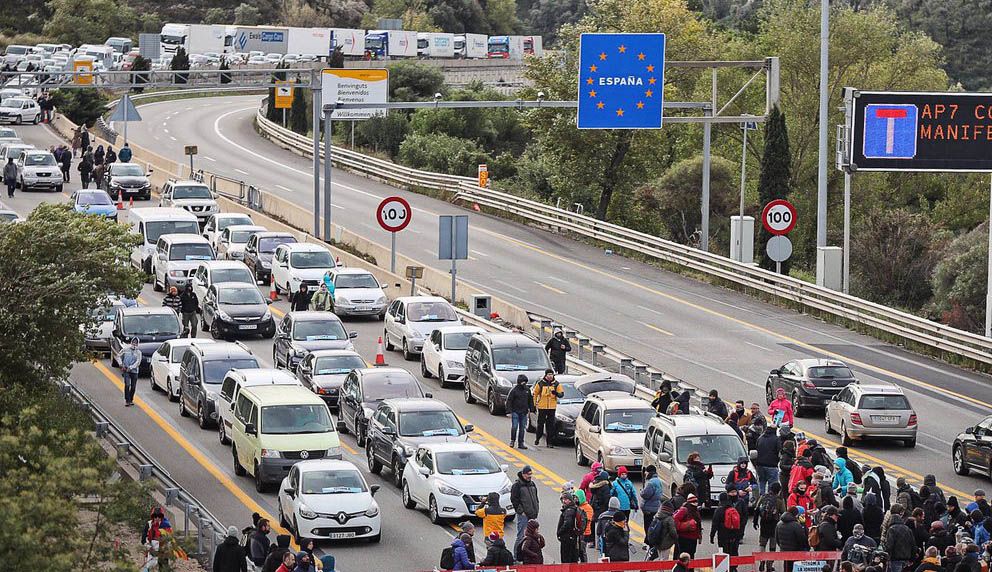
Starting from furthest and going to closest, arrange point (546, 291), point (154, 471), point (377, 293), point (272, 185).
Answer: point (272, 185), point (546, 291), point (377, 293), point (154, 471)

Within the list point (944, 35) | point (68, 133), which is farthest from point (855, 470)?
point (944, 35)

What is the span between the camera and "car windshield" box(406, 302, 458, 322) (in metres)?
35.4

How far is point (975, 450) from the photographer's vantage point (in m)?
26.2

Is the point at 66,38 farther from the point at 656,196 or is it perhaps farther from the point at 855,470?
the point at 855,470

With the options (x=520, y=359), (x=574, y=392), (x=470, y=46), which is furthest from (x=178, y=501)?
(x=470, y=46)

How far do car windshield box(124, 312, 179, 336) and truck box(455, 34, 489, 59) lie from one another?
315 ft

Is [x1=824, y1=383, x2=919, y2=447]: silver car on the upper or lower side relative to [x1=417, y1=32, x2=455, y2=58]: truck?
lower

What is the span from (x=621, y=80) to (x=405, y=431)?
2298 cm

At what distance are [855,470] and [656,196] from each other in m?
46.0

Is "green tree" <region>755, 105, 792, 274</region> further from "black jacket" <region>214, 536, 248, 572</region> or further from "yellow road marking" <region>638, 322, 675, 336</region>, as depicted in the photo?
"black jacket" <region>214, 536, 248, 572</region>

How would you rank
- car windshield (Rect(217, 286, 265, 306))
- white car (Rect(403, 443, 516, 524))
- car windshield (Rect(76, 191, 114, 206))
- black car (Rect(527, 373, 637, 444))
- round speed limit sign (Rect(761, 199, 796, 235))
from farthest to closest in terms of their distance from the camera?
car windshield (Rect(76, 191, 114, 206)) → round speed limit sign (Rect(761, 199, 796, 235)) → car windshield (Rect(217, 286, 265, 306)) → black car (Rect(527, 373, 637, 444)) → white car (Rect(403, 443, 516, 524))

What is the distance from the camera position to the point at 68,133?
74.8 m

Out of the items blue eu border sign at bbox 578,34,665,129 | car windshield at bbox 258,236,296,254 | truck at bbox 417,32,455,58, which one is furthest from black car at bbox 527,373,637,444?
truck at bbox 417,32,455,58

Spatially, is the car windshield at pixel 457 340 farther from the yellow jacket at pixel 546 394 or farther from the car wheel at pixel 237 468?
the car wheel at pixel 237 468
